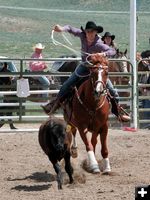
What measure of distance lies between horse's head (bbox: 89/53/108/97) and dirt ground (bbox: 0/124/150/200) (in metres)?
1.08

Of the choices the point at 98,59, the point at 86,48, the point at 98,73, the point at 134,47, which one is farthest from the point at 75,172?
the point at 134,47

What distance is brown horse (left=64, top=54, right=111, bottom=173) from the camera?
31.3 ft

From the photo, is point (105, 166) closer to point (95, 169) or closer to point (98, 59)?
point (95, 169)

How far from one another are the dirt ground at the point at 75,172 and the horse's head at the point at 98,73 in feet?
3.55

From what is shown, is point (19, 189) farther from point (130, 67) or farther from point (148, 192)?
point (130, 67)

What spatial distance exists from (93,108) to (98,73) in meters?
0.55

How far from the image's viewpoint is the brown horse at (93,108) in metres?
9.54

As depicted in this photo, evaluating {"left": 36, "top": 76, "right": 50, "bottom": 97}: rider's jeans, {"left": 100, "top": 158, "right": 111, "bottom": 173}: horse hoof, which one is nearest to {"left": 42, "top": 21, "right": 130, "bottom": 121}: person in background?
{"left": 100, "top": 158, "right": 111, "bottom": 173}: horse hoof

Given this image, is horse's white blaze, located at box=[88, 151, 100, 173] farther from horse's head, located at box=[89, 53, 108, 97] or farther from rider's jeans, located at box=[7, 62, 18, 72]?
rider's jeans, located at box=[7, 62, 18, 72]

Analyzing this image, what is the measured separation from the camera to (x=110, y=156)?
11.5 metres

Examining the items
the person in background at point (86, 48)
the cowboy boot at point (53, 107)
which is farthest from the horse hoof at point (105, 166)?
the cowboy boot at point (53, 107)

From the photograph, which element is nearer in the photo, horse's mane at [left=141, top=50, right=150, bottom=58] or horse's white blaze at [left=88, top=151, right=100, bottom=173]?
horse's white blaze at [left=88, top=151, right=100, bottom=173]

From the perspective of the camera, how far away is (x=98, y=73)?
31.2 ft

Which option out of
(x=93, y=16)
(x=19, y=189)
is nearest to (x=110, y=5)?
(x=93, y=16)
